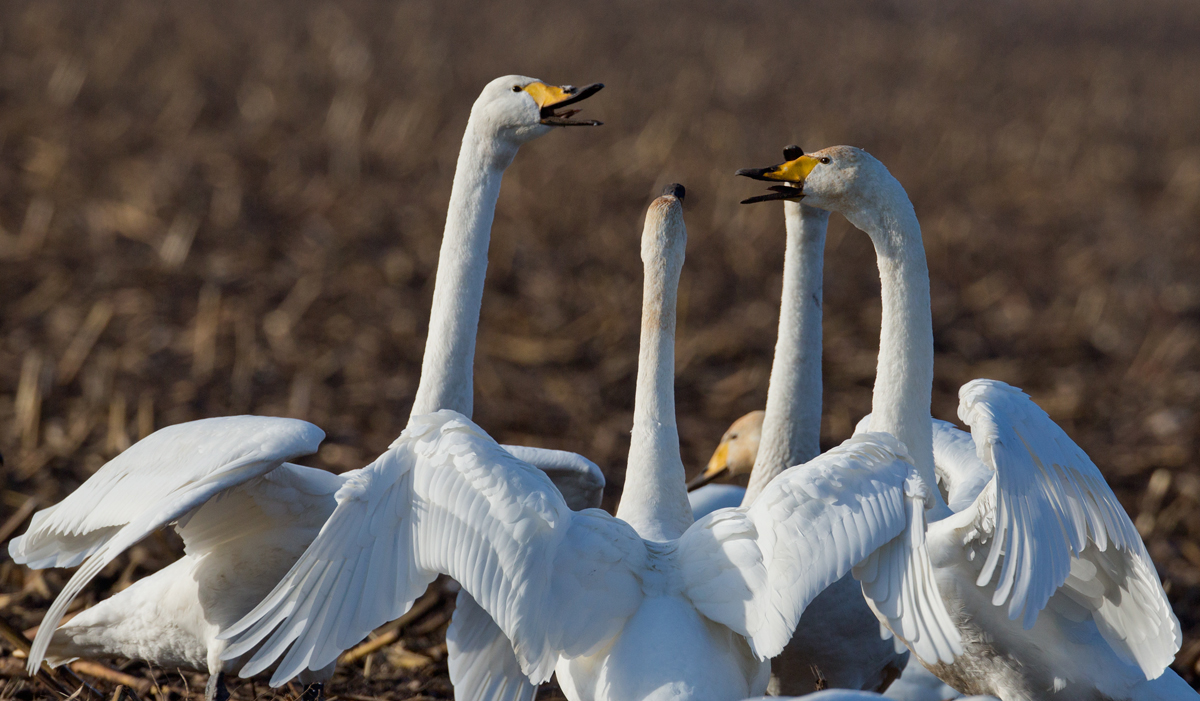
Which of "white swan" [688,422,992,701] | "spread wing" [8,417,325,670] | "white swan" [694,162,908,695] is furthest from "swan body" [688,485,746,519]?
"spread wing" [8,417,325,670]

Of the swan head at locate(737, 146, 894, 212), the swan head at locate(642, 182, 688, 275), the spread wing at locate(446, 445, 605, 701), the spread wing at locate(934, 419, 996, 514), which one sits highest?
the swan head at locate(737, 146, 894, 212)

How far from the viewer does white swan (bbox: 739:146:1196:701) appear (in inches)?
145

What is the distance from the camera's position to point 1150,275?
11.5m

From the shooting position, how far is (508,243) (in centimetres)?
1060

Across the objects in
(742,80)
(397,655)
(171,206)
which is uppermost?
(742,80)

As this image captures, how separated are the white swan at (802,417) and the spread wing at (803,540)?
1138mm

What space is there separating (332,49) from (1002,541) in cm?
1408

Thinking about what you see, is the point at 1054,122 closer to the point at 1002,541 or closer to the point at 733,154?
the point at 733,154

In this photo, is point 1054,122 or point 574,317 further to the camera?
point 1054,122

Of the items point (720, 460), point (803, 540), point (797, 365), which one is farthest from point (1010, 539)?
point (720, 460)

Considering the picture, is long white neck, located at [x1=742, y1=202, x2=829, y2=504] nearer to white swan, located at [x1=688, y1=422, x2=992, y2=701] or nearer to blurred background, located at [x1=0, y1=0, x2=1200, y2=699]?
white swan, located at [x1=688, y1=422, x2=992, y2=701]

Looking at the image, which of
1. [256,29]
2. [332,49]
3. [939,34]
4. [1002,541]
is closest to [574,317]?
[1002,541]

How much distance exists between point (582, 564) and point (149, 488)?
146 cm

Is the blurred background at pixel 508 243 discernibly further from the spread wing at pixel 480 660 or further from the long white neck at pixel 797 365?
the long white neck at pixel 797 365
